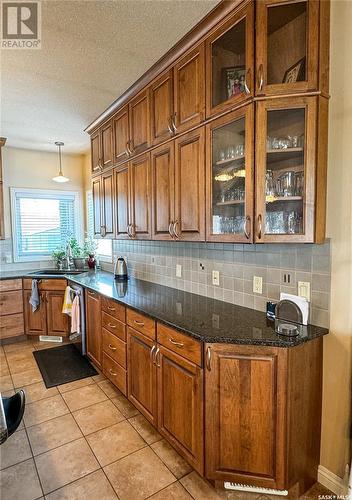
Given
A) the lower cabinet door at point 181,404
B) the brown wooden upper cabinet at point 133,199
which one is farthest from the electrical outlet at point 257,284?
the brown wooden upper cabinet at point 133,199

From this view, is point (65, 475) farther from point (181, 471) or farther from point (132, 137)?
point (132, 137)

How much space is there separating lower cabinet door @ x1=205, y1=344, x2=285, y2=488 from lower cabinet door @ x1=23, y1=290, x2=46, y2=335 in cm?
310

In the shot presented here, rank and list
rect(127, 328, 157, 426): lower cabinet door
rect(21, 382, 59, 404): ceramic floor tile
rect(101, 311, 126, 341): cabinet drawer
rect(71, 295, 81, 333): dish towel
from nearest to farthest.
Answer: rect(127, 328, 157, 426): lower cabinet door < rect(101, 311, 126, 341): cabinet drawer < rect(21, 382, 59, 404): ceramic floor tile < rect(71, 295, 81, 333): dish towel

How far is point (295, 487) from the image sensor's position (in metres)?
1.59

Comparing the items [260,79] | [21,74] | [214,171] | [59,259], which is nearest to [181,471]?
[214,171]

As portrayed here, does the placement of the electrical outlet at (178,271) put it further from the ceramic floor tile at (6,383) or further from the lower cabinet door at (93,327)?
the ceramic floor tile at (6,383)

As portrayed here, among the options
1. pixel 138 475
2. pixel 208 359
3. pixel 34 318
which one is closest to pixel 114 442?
pixel 138 475

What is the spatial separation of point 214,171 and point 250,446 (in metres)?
1.64

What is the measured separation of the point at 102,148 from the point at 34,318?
252cm

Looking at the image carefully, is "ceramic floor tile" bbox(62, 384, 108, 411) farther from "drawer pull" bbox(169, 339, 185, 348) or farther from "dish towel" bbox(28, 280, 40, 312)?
"dish towel" bbox(28, 280, 40, 312)

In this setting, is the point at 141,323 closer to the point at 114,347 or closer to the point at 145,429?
the point at 114,347

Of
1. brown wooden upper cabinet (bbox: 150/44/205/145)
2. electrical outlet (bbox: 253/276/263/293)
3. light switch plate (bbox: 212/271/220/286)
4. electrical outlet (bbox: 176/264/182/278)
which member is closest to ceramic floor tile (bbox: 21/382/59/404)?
electrical outlet (bbox: 176/264/182/278)

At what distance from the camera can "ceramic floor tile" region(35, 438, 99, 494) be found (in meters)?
1.74

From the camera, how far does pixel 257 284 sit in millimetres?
2004
